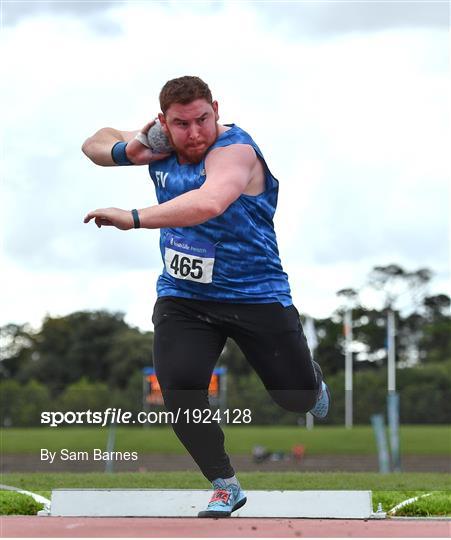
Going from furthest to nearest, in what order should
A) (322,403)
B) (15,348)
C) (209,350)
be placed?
(15,348), (322,403), (209,350)

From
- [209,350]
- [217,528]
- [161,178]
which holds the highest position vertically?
[161,178]

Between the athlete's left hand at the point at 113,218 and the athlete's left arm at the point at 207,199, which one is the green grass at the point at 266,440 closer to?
the athlete's left arm at the point at 207,199

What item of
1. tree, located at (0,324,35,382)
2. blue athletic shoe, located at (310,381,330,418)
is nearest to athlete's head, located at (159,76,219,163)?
blue athletic shoe, located at (310,381,330,418)

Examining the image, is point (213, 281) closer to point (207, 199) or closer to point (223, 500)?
point (207, 199)

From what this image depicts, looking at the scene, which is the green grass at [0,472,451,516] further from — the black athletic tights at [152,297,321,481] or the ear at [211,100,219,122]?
the ear at [211,100,219,122]

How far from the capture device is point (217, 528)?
5.63 metres

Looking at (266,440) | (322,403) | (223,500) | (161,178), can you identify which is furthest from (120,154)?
(266,440)

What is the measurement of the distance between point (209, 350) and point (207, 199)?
110 cm

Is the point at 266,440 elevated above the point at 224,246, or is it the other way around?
the point at 266,440

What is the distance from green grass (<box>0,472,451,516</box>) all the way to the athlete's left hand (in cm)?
294

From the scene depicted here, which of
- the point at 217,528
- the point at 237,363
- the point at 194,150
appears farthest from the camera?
the point at 237,363

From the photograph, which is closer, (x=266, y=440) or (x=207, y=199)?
(x=207, y=199)

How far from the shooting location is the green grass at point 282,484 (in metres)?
7.62

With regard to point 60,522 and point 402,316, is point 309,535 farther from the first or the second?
point 402,316
